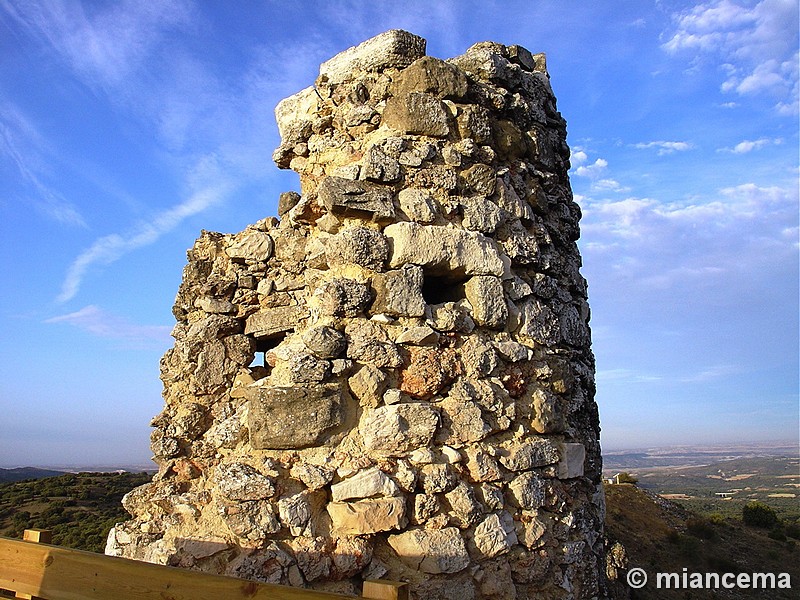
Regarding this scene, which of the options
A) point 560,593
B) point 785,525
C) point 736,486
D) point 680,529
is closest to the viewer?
point 560,593

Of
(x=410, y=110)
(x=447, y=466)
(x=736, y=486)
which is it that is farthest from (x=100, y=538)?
(x=736, y=486)

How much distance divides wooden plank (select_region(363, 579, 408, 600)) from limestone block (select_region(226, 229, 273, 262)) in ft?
7.89

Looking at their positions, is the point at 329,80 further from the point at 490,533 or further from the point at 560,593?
the point at 560,593

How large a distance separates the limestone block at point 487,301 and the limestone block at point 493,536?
1.03 m

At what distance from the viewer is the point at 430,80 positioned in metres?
3.65

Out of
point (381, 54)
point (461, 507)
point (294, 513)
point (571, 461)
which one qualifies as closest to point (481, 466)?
point (461, 507)

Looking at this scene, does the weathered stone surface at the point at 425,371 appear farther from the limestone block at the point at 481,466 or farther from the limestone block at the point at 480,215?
the limestone block at the point at 480,215

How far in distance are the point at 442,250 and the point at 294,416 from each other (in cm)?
120

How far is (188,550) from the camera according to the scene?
2.88 metres

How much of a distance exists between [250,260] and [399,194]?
108 cm

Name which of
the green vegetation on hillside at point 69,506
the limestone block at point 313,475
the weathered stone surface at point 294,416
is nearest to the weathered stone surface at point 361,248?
the weathered stone surface at point 294,416

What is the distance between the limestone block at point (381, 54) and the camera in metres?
3.75

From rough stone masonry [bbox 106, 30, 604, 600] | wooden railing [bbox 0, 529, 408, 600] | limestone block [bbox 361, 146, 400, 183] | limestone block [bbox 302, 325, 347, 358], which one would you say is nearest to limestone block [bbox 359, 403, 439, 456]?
rough stone masonry [bbox 106, 30, 604, 600]

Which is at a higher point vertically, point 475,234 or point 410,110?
point 410,110
